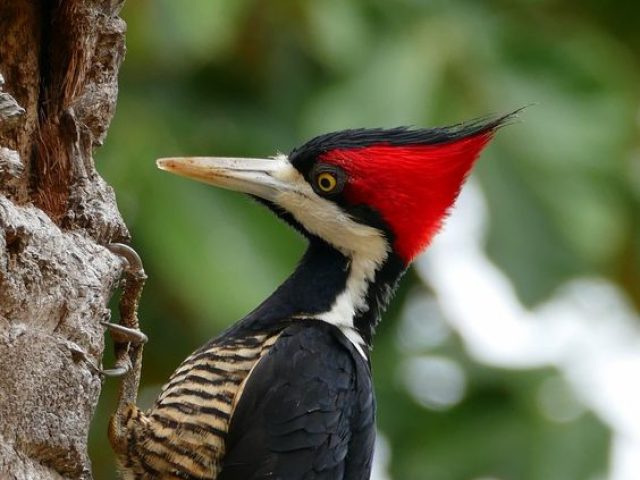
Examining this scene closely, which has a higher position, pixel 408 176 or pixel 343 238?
pixel 408 176

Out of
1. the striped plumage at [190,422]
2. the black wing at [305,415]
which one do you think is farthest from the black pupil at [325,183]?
the striped plumage at [190,422]

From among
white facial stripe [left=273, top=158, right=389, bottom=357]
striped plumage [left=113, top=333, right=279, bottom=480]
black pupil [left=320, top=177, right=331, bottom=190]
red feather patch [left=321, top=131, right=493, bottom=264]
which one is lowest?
striped plumage [left=113, top=333, right=279, bottom=480]

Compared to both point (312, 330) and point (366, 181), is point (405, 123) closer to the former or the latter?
point (366, 181)

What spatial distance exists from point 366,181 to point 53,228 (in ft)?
3.51

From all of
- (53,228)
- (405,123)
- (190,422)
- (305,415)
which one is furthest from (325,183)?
(405,123)

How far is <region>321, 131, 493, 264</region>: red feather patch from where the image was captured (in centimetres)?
387

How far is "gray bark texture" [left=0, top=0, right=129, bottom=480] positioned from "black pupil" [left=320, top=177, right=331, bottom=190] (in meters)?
0.74

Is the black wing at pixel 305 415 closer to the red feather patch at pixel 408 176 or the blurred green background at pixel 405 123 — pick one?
the red feather patch at pixel 408 176

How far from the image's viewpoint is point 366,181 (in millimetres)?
3896

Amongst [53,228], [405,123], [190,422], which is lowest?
[190,422]

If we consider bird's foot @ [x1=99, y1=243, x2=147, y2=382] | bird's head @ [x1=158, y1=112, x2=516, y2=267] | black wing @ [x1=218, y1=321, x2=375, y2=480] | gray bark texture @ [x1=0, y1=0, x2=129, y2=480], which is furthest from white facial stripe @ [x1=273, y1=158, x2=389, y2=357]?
gray bark texture @ [x1=0, y1=0, x2=129, y2=480]

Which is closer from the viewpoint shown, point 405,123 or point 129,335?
point 129,335

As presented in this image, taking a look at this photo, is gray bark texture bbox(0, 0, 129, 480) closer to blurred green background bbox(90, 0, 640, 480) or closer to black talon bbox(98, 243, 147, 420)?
black talon bbox(98, 243, 147, 420)

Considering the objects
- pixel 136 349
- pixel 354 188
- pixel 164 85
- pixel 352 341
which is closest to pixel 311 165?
pixel 354 188
